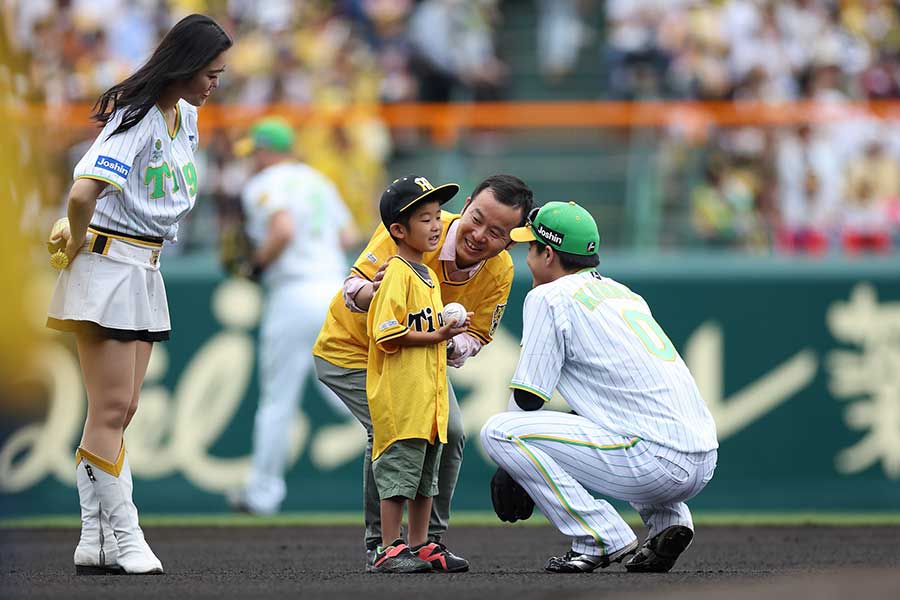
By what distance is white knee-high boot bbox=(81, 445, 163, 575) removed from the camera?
6121 mm

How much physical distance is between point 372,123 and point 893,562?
23.1ft

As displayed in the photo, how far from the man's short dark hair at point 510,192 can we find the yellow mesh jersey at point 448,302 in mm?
269

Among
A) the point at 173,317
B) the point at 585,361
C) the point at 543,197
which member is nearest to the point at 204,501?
the point at 173,317

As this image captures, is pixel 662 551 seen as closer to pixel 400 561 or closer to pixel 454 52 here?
pixel 400 561

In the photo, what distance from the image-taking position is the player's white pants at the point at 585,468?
19.8ft

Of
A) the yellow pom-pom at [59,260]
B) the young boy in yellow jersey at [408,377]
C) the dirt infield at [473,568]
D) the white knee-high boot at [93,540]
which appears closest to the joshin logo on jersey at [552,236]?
the young boy in yellow jersey at [408,377]

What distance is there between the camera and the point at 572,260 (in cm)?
624

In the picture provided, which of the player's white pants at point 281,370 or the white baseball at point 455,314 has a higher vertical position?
the white baseball at point 455,314

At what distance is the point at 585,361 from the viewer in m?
6.11

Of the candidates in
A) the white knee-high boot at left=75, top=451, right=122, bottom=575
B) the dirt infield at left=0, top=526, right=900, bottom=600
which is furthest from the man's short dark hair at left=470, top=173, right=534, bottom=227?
the white knee-high boot at left=75, top=451, right=122, bottom=575

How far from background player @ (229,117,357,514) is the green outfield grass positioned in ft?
1.00

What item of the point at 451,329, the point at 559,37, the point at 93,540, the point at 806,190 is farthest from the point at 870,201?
the point at 93,540

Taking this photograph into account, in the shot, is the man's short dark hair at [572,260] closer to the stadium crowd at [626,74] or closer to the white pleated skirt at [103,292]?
the white pleated skirt at [103,292]

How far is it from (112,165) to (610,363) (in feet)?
7.32
